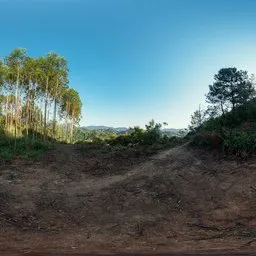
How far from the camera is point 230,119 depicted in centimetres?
1964

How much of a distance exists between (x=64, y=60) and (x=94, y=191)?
20.6 metres

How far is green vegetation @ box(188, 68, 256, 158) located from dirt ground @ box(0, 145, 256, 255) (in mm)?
671

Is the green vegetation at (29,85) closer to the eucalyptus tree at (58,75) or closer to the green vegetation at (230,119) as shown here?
the eucalyptus tree at (58,75)

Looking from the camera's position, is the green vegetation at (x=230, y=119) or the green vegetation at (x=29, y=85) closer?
the green vegetation at (x=230, y=119)

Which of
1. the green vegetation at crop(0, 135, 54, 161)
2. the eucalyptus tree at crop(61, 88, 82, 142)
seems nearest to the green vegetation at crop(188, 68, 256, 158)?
the green vegetation at crop(0, 135, 54, 161)

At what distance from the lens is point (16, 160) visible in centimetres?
1752

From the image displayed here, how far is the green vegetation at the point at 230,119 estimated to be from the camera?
15898 millimetres

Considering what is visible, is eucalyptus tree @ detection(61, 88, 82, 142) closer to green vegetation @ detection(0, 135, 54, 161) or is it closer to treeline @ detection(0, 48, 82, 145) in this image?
treeline @ detection(0, 48, 82, 145)

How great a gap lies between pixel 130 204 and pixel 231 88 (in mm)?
14501

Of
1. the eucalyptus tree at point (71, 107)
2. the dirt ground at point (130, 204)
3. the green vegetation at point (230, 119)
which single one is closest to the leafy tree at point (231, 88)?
the green vegetation at point (230, 119)

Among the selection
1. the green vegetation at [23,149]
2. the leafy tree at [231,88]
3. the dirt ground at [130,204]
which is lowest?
the dirt ground at [130,204]

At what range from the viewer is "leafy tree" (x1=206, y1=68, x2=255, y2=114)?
24219 mm

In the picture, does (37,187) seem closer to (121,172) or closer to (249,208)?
(121,172)

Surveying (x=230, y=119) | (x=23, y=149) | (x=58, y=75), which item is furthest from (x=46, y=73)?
(x=230, y=119)
